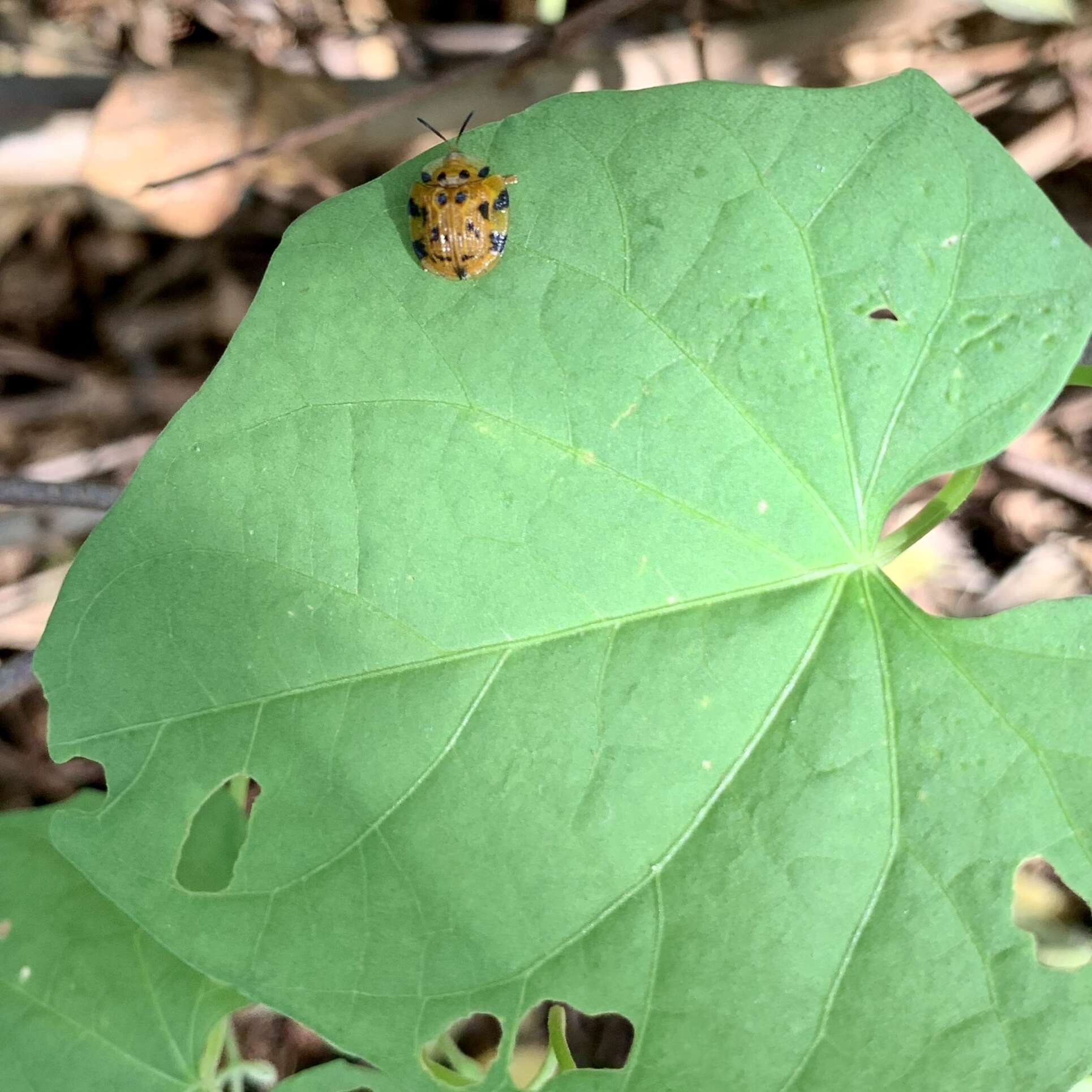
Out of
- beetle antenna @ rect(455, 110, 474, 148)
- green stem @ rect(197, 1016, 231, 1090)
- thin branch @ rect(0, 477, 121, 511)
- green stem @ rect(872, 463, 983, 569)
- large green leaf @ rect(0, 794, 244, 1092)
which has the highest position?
beetle antenna @ rect(455, 110, 474, 148)

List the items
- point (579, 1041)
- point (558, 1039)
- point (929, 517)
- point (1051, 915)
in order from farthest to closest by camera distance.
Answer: point (579, 1041) → point (1051, 915) → point (558, 1039) → point (929, 517)

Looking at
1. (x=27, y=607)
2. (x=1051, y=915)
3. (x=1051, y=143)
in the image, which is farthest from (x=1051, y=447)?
(x=27, y=607)

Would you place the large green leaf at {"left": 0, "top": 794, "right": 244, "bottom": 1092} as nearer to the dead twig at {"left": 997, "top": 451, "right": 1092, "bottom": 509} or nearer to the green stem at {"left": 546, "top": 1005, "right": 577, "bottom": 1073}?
the green stem at {"left": 546, "top": 1005, "right": 577, "bottom": 1073}

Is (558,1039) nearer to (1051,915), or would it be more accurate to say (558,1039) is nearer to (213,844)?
(213,844)

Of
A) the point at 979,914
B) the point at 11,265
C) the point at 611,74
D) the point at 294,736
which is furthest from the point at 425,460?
the point at 11,265

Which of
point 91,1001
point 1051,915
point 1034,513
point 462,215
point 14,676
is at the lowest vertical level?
point 1051,915

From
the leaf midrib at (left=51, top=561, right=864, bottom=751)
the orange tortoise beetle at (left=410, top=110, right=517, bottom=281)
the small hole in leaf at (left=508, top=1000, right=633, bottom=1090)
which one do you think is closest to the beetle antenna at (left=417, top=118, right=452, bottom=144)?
the orange tortoise beetle at (left=410, top=110, right=517, bottom=281)

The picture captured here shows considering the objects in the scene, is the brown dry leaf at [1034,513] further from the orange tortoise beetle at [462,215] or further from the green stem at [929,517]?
the orange tortoise beetle at [462,215]
